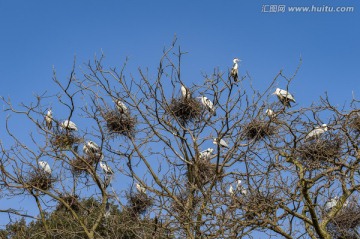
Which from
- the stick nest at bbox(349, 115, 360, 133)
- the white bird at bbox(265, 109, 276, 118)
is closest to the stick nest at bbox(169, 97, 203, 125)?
the white bird at bbox(265, 109, 276, 118)

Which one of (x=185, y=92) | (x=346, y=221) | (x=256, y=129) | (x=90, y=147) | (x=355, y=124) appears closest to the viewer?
(x=355, y=124)

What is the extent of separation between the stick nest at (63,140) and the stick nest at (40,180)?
55cm

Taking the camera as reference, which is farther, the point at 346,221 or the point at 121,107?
the point at 121,107

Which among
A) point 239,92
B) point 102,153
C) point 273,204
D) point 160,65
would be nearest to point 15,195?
point 102,153

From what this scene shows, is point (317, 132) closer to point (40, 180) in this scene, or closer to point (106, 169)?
point (106, 169)

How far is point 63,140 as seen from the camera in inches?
→ 383

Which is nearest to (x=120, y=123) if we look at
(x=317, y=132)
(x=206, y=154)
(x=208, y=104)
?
(x=206, y=154)

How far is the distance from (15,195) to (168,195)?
9.11ft

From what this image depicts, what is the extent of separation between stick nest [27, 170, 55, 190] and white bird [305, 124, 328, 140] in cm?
442

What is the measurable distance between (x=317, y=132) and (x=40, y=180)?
15.5 feet

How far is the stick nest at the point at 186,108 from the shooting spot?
9.27m

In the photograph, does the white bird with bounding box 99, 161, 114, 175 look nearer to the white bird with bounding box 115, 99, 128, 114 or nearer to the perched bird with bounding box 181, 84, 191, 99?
the white bird with bounding box 115, 99, 128, 114

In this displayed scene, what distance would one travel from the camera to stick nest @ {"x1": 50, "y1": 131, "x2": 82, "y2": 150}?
960 cm

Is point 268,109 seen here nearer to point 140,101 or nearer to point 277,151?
point 277,151
